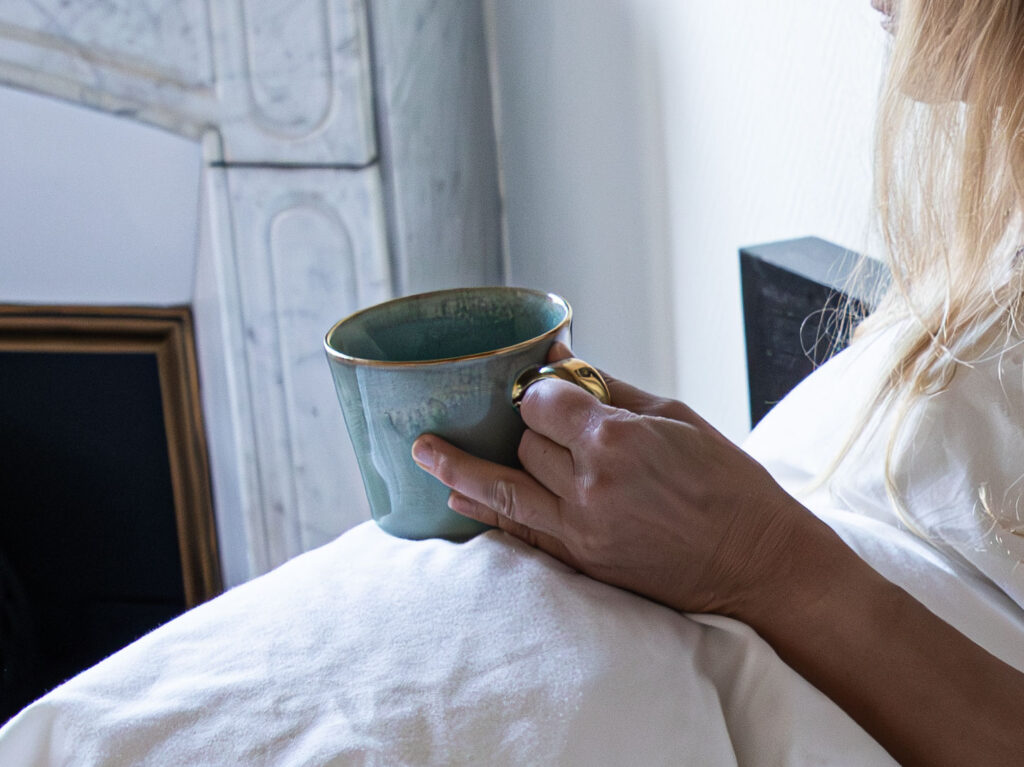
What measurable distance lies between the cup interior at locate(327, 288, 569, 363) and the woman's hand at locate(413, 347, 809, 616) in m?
0.06

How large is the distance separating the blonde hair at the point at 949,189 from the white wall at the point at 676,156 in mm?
238

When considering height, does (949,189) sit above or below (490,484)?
above

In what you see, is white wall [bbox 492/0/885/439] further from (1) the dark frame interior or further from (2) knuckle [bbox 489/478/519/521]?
(2) knuckle [bbox 489/478/519/521]

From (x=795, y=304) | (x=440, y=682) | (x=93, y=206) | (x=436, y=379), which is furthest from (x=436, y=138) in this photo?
(x=440, y=682)

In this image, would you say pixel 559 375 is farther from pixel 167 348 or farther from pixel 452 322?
pixel 167 348

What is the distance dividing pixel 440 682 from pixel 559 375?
0.15 metres

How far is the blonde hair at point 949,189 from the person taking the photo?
539 millimetres

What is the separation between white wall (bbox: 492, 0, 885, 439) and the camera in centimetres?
89

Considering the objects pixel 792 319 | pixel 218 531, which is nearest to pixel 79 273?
pixel 218 531

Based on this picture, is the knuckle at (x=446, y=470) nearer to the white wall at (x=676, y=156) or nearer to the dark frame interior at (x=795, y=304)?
the dark frame interior at (x=795, y=304)

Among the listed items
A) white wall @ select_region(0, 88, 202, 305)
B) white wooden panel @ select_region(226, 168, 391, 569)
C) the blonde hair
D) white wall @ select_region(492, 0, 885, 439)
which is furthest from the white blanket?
white wall @ select_region(0, 88, 202, 305)

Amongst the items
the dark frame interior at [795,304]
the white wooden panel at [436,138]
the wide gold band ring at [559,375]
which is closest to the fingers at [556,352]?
the wide gold band ring at [559,375]

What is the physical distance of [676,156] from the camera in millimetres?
1104

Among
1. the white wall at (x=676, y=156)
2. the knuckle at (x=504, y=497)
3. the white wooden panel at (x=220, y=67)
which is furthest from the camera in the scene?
the white wooden panel at (x=220, y=67)
